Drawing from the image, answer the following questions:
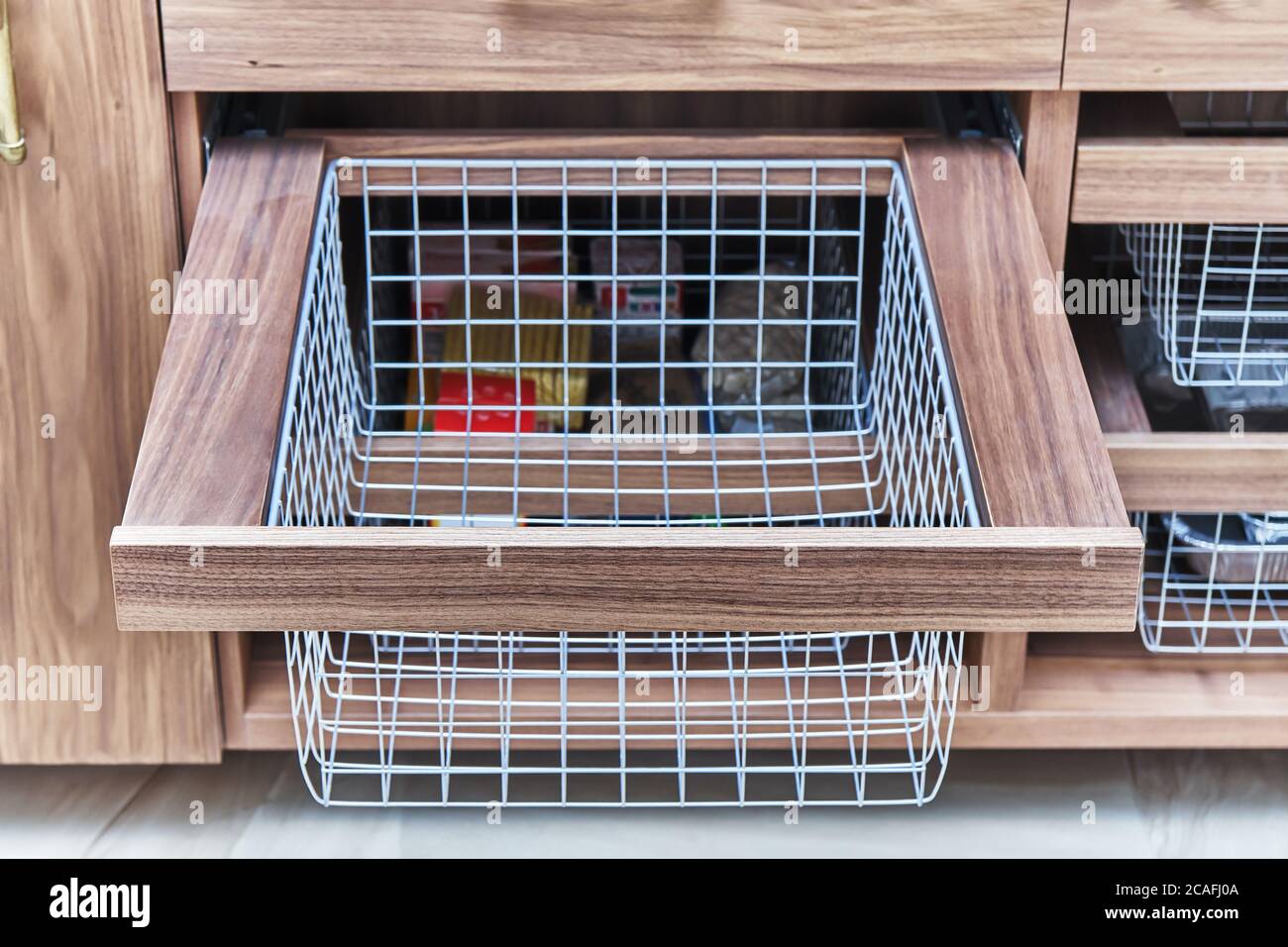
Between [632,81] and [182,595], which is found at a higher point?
[632,81]

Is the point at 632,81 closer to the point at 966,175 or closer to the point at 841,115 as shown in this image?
the point at 966,175

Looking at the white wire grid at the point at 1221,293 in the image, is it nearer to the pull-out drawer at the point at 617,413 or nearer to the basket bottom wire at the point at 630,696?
the pull-out drawer at the point at 617,413

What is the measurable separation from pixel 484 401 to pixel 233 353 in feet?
1.40

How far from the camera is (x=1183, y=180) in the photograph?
1093mm

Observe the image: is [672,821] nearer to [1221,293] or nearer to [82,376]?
[82,376]

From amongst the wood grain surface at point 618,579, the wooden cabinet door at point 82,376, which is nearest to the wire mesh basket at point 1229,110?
the wood grain surface at point 618,579

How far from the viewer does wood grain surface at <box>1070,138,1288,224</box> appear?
1.09 meters

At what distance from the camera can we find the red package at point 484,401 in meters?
1.31

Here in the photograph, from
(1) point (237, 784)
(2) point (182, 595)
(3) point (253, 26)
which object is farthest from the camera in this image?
(1) point (237, 784)

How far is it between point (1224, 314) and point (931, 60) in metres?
0.31

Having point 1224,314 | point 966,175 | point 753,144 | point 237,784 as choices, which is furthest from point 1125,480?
point 237,784

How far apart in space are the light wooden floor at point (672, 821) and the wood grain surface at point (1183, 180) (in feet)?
1.70

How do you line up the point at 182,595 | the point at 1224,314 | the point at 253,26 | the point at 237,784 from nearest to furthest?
the point at 182,595 < the point at 253,26 < the point at 1224,314 < the point at 237,784
